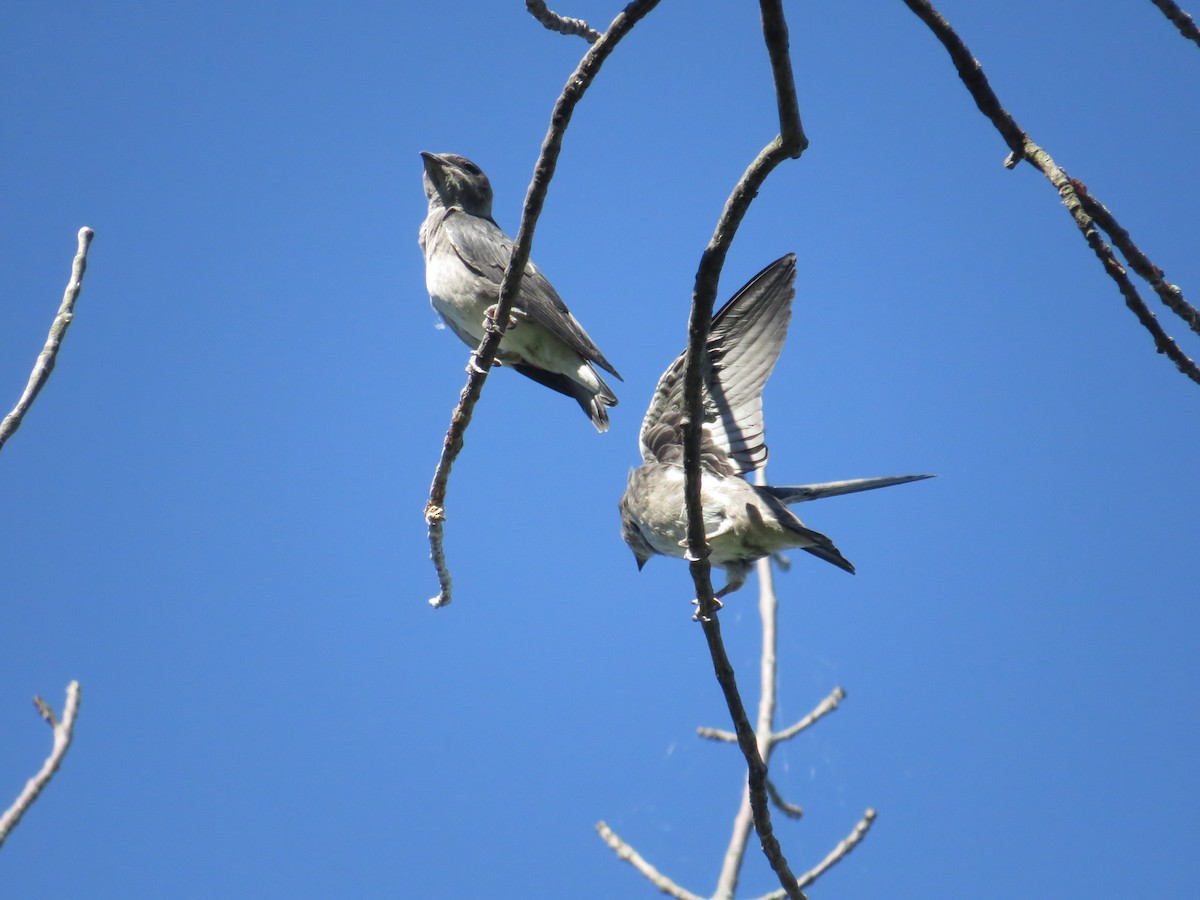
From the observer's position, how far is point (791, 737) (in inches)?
208

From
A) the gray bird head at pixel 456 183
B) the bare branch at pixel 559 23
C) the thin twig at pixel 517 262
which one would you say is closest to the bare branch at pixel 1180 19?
the thin twig at pixel 517 262

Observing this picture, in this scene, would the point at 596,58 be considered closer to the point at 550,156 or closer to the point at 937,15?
the point at 550,156

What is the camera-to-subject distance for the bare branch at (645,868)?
4715mm

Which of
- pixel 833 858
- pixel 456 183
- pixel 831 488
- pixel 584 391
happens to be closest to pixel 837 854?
pixel 833 858

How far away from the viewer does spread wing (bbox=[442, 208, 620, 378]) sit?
19.8ft

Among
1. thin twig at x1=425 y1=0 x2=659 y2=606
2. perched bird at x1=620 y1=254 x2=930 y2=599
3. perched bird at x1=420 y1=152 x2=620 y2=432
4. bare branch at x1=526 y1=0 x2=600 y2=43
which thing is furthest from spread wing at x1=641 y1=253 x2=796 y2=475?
perched bird at x1=420 y1=152 x2=620 y2=432

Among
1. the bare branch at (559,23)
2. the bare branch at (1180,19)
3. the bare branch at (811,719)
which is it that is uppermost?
the bare branch at (559,23)

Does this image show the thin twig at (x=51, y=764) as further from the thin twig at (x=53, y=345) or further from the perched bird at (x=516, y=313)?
the perched bird at (x=516, y=313)

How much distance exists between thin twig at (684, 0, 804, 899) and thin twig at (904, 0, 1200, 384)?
36 centimetres

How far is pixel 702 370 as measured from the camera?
324 centimetres

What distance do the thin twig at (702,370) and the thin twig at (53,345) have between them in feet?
5.98

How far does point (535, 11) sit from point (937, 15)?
159 centimetres

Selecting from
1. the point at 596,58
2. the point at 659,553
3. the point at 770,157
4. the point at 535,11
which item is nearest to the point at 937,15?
the point at 770,157

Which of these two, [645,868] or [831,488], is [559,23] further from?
[645,868]
